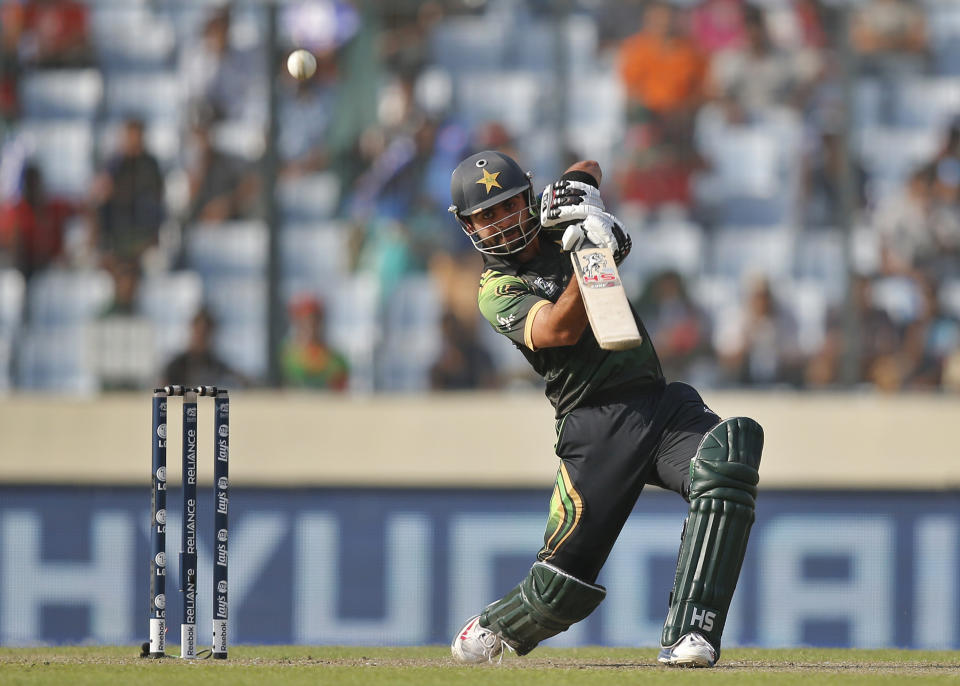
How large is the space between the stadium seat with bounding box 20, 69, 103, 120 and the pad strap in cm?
515

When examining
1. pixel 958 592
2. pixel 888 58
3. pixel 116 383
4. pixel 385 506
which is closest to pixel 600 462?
pixel 385 506

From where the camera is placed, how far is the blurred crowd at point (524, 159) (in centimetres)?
844

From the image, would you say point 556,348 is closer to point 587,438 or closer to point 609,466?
point 587,438

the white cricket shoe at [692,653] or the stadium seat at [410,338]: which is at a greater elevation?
the stadium seat at [410,338]

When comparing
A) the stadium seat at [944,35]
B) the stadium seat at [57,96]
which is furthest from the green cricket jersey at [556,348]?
the stadium seat at [944,35]

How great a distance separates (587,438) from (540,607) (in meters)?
0.56

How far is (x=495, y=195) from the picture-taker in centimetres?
492

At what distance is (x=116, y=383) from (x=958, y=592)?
4.44 m

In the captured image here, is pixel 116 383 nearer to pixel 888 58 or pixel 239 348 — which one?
pixel 239 348

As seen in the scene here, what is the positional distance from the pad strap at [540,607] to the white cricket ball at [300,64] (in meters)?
2.61

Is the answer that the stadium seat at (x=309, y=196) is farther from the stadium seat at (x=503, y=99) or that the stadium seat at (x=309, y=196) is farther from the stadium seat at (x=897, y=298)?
the stadium seat at (x=897, y=298)

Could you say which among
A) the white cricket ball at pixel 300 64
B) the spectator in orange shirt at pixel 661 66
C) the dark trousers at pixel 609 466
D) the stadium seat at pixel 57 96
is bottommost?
the dark trousers at pixel 609 466

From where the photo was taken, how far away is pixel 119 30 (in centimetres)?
937

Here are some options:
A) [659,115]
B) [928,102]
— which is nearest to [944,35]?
[928,102]
